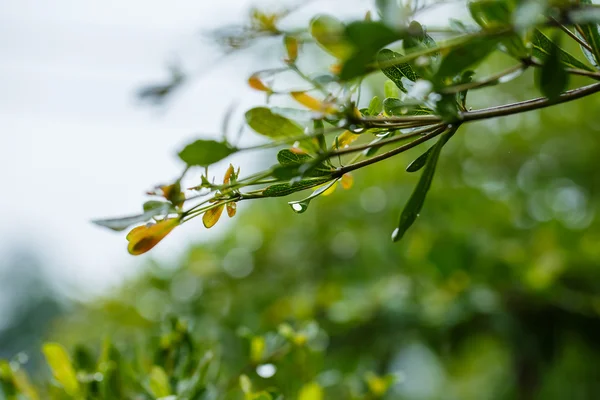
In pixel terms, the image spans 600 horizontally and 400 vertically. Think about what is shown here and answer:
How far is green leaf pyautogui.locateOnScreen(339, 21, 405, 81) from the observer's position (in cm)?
22

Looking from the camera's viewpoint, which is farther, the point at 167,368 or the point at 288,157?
the point at 167,368

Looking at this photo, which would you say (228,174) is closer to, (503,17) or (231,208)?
(231,208)

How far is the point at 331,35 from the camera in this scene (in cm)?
24

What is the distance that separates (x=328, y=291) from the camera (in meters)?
1.08

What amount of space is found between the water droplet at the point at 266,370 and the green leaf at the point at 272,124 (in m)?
0.30

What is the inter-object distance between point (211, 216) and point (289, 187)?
0.05 metres

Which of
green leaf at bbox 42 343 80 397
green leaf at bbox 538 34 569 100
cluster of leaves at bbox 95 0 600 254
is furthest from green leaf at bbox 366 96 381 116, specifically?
green leaf at bbox 42 343 80 397

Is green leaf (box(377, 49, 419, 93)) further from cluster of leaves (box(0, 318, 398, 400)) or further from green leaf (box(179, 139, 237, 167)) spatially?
cluster of leaves (box(0, 318, 398, 400))

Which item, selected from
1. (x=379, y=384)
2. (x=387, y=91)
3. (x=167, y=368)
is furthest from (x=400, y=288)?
(x=387, y=91)

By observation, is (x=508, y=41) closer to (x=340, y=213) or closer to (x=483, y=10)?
(x=483, y=10)

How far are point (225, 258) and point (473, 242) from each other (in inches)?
22.2

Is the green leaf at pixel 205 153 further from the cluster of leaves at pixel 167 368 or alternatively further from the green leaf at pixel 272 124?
the cluster of leaves at pixel 167 368

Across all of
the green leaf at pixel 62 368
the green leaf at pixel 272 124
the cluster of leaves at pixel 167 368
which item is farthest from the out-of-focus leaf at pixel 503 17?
the green leaf at pixel 62 368

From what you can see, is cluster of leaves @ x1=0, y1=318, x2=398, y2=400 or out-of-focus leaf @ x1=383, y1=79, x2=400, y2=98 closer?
out-of-focus leaf @ x1=383, y1=79, x2=400, y2=98
